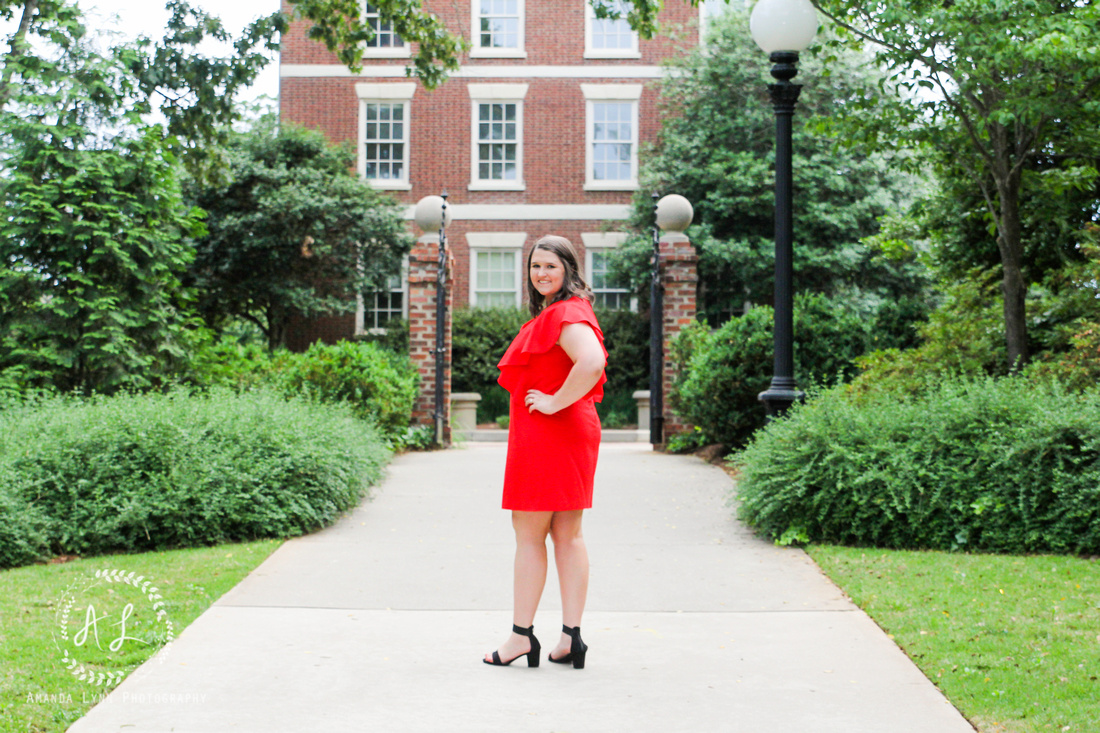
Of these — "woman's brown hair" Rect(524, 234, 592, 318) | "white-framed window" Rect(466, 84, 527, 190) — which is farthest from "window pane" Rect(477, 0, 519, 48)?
"woman's brown hair" Rect(524, 234, 592, 318)

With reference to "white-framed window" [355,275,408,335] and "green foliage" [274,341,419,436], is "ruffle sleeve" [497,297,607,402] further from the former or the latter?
"white-framed window" [355,275,408,335]

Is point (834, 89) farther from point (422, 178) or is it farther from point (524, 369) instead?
point (524, 369)

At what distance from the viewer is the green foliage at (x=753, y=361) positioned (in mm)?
10352

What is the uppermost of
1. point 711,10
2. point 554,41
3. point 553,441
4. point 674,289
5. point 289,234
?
point 711,10

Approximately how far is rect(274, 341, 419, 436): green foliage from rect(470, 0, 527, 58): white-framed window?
13628mm

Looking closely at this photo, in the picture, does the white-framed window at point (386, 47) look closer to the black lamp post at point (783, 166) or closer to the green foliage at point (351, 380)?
the green foliage at point (351, 380)

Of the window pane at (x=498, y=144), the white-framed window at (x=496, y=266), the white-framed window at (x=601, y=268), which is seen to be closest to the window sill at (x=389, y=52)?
the window pane at (x=498, y=144)

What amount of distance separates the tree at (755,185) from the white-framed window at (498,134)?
326cm

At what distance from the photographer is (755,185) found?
20469 millimetres

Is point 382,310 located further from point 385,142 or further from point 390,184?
point 385,142

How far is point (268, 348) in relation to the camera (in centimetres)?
2166

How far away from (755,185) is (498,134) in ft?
21.4

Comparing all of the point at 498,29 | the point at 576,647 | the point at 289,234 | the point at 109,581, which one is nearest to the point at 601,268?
the point at 498,29

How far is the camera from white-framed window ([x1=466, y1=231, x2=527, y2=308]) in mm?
23250
